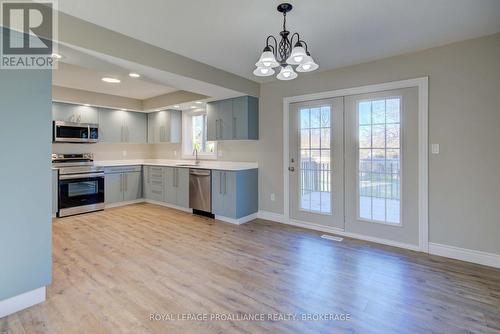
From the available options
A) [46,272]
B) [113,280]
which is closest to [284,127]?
[113,280]

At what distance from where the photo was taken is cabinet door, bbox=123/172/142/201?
5688mm

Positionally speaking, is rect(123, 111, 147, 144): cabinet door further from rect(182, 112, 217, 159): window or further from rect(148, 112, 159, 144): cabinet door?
rect(182, 112, 217, 159): window

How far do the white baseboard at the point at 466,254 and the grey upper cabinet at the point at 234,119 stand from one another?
2.97 metres

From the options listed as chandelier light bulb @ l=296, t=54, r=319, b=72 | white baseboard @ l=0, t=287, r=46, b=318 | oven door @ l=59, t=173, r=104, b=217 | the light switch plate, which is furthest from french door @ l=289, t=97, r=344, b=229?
oven door @ l=59, t=173, r=104, b=217

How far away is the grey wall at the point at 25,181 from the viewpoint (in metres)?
1.89

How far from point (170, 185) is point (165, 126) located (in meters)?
1.45

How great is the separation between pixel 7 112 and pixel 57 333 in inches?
61.3

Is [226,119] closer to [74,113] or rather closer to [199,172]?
[199,172]

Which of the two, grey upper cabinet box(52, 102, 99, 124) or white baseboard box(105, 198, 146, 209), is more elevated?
grey upper cabinet box(52, 102, 99, 124)

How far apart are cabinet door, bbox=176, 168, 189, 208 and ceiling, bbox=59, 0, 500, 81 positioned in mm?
2451

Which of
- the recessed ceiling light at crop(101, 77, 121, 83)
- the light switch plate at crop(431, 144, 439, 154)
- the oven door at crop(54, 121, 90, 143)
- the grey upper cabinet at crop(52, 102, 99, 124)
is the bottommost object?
the light switch plate at crop(431, 144, 439, 154)

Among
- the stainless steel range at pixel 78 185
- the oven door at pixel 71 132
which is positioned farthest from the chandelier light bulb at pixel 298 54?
the oven door at pixel 71 132

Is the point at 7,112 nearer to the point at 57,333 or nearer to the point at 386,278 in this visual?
the point at 57,333

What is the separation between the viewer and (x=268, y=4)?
214cm
